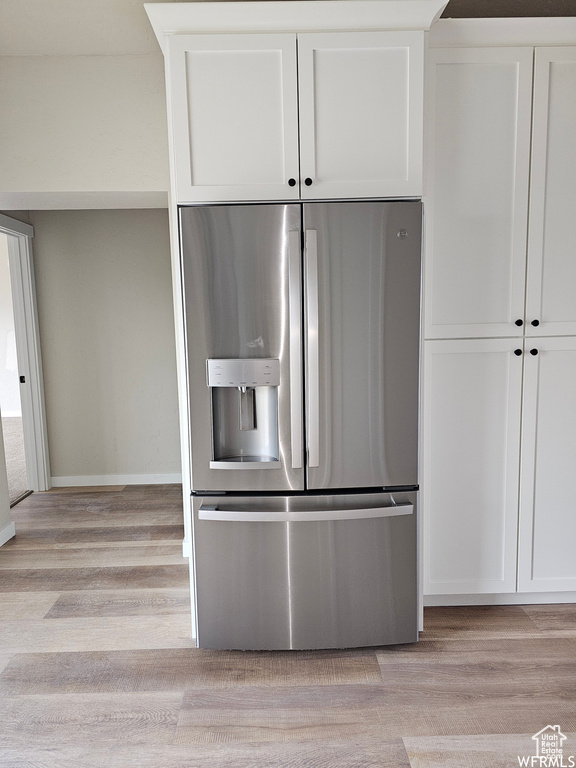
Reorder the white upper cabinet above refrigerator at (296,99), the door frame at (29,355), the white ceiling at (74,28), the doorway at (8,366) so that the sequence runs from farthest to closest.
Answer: the doorway at (8,366), the door frame at (29,355), the white ceiling at (74,28), the white upper cabinet above refrigerator at (296,99)

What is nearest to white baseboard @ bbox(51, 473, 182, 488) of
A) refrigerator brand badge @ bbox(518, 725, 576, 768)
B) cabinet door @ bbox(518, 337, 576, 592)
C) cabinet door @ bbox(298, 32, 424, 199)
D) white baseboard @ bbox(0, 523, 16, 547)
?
white baseboard @ bbox(0, 523, 16, 547)

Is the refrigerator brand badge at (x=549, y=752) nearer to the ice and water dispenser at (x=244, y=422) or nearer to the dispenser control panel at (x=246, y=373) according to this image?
the ice and water dispenser at (x=244, y=422)

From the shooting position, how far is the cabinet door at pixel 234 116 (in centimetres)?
199

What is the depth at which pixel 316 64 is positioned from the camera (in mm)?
2008

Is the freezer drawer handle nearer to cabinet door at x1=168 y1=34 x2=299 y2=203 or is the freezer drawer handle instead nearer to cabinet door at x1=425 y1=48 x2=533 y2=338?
cabinet door at x1=425 y1=48 x2=533 y2=338

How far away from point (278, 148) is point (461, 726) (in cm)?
207

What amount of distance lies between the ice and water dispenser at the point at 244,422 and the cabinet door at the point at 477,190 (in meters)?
0.77

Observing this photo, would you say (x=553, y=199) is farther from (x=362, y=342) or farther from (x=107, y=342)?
(x=107, y=342)

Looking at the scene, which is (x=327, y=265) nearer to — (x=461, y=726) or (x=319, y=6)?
(x=319, y=6)

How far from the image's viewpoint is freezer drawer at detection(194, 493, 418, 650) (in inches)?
84.0

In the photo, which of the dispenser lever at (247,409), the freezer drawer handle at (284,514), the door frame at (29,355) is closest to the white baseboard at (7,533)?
the door frame at (29,355)

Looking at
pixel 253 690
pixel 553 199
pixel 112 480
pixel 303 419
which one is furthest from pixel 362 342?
pixel 112 480

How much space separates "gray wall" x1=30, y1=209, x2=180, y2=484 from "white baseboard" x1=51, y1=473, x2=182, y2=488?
0.05ft

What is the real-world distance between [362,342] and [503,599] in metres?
1.43
